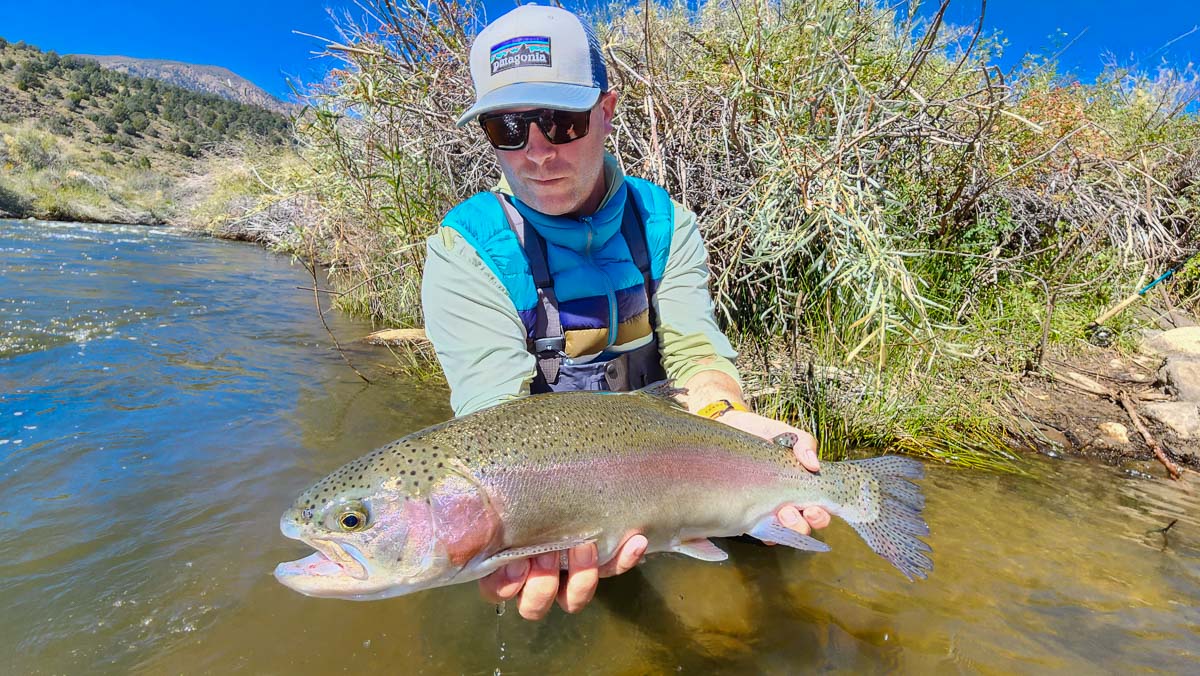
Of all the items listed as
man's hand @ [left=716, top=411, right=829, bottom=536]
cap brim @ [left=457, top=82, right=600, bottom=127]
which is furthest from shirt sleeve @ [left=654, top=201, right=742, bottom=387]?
cap brim @ [left=457, top=82, right=600, bottom=127]

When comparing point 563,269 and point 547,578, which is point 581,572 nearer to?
point 547,578

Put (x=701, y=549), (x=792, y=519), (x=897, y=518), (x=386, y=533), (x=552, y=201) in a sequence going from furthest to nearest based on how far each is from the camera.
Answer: (x=552, y=201), (x=897, y=518), (x=792, y=519), (x=701, y=549), (x=386, y=533)

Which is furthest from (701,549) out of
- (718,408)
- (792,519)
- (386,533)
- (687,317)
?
(687,317)

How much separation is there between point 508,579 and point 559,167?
1683 mm

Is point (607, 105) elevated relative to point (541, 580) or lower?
elevated

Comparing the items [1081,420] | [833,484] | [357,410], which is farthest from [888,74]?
[357,410]

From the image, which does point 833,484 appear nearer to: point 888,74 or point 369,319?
point 888,74

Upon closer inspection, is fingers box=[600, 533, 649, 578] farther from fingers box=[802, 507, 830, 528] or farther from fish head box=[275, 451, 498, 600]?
fingers box=[802, 507, 830, 528]

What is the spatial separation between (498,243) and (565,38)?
904 mm

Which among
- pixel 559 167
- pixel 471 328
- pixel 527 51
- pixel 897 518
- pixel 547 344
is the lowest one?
pixel 897 518

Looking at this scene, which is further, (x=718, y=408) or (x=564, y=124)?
(x=718, y=408)

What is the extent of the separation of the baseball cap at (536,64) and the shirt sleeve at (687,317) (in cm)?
98

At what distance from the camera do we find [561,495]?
1874mm

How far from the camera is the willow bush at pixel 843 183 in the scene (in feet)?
13.9
